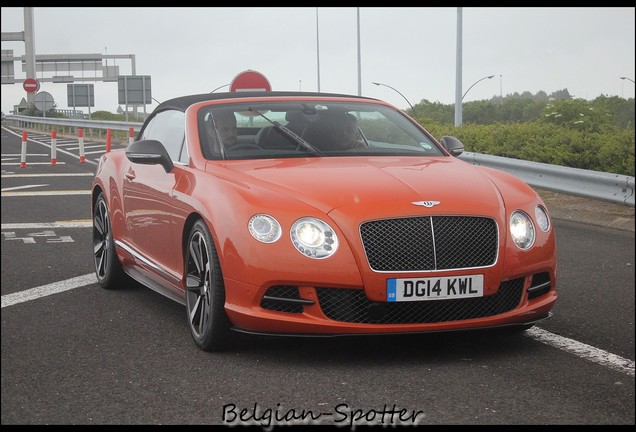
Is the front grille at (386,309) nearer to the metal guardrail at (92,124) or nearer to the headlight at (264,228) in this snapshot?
the headlight at (264,228)

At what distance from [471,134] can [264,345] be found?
12.8 metres

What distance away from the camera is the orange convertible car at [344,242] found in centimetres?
511

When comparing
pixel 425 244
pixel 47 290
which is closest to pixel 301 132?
pixel 425 244

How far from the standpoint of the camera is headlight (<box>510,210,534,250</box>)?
5387 mm

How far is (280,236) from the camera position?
203 inches

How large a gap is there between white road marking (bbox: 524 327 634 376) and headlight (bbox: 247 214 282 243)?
154cm

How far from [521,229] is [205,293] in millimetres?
1642

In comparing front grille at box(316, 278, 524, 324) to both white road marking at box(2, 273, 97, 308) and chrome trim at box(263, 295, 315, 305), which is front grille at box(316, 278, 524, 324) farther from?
white road marking at box(2, 273, 97, 308)

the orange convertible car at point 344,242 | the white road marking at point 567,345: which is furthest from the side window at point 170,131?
Result: the white road marking at point 567,345

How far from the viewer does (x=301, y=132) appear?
21.1 ft

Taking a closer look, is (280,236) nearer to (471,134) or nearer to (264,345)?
(264,345)

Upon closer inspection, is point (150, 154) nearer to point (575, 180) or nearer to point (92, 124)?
point (575, 180)

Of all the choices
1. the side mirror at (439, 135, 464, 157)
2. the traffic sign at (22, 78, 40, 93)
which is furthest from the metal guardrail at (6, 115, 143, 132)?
the side mirror at (439, 135, 464, 157)

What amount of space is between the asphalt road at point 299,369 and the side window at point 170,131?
0.99 metres
